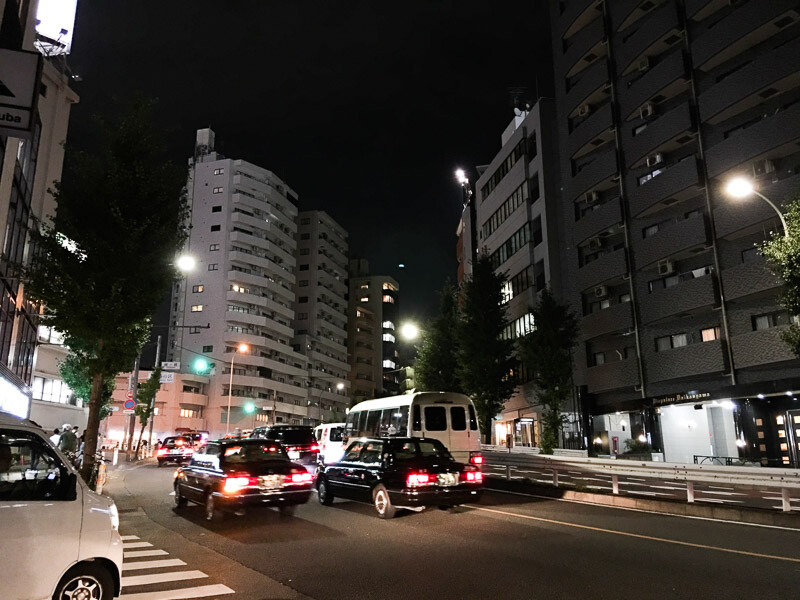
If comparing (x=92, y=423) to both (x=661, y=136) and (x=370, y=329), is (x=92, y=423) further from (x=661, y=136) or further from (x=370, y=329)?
(x=370, y=329)

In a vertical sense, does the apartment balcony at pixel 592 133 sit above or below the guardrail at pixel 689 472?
above

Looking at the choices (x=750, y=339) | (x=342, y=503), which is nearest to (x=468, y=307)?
(x=750, y=339)

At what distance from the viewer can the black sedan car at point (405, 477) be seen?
36.7 feet

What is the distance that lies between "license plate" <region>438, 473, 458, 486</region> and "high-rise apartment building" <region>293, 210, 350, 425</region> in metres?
74.6

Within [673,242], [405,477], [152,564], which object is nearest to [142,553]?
[152,564]

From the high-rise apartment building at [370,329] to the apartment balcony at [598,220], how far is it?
68480 millimetres

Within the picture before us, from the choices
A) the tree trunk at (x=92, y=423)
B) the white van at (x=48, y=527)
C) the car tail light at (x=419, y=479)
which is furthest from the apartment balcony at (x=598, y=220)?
the white van at (x=48, y=527)

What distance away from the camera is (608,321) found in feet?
111

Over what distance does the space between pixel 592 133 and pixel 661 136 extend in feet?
18.9

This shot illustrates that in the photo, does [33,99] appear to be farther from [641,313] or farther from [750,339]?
[641,313]

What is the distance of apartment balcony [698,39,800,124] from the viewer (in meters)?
25.2

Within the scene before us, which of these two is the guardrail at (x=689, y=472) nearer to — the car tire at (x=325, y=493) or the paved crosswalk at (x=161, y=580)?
the car tire at (x=325, y=493)

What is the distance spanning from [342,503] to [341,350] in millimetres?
82716

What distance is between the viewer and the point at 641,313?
32.2 m
